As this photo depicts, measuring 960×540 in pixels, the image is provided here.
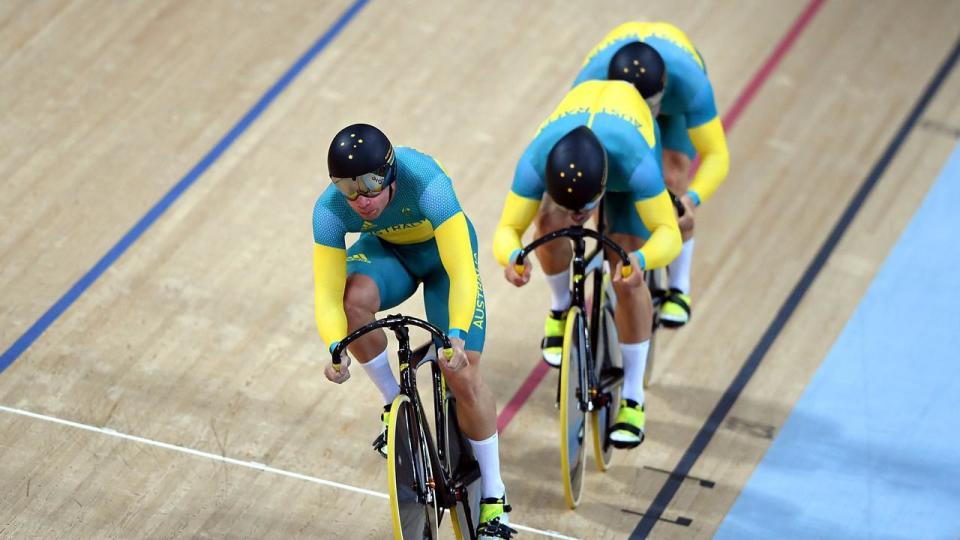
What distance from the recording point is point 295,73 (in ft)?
24.0

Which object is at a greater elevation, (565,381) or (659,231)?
(659,231)

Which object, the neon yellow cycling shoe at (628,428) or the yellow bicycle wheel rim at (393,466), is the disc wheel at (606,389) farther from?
the yellow bicycle wheel rim at (393,466)

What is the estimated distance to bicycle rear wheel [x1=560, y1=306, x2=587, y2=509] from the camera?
460 centimetres

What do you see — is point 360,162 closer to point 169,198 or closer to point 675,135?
point 675,135

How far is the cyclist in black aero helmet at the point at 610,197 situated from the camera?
175 inches

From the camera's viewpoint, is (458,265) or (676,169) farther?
(676,169)

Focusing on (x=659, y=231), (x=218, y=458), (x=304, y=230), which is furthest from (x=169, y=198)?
(x=659, y=231)

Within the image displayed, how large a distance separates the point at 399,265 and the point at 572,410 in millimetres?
783

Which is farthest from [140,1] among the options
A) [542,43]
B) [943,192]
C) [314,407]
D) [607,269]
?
[943,192]

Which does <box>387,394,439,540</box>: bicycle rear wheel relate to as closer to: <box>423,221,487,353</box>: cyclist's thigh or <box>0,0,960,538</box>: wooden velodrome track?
<box>423,221,487,353</box>: cyclist's thigh

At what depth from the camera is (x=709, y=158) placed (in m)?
5.38

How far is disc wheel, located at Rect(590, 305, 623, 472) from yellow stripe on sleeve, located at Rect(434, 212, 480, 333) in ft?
3.20

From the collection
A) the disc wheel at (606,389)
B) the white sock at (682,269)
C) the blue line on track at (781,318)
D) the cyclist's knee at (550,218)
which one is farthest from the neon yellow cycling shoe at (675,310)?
the cyclist's knee at (550,218)

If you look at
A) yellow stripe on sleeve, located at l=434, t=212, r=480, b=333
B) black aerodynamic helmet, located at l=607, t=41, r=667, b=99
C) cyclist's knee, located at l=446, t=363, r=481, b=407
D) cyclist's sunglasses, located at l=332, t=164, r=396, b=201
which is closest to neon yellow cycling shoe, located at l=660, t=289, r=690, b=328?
black aerodynamic helmet, located at l=607, t=41, r=667, b=99
